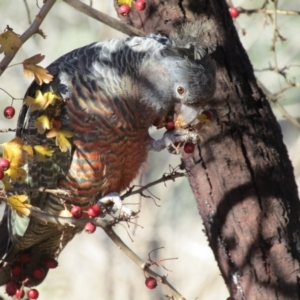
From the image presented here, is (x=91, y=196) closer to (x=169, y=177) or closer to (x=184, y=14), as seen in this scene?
(x=169, y=177)

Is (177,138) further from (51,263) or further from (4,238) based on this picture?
(4,238)

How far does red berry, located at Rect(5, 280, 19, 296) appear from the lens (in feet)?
11.9

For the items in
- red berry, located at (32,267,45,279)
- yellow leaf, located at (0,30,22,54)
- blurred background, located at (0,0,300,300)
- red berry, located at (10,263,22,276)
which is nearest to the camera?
yellow leaf, located at (0,30,22,54)

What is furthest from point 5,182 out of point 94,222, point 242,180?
point 242,180

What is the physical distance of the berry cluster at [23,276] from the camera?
3650 mm

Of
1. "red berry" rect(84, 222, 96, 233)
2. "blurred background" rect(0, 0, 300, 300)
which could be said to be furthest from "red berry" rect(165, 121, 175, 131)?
"blurred background" rect(0, 0, 300, 300)

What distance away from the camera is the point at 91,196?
3.68m

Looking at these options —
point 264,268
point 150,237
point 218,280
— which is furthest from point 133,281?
point 264,268

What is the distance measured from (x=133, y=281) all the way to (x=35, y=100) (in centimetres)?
565

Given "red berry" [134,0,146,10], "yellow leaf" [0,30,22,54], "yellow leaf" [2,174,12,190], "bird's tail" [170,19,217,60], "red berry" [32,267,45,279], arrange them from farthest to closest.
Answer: "red berry" [32,267,45,279] < "red berry" [134,0,146,10] < "bird's tail" [170,19,217,60] < "yellow leaf" [2,174,12,190] < "yellow leaf" [0,30,22,54]

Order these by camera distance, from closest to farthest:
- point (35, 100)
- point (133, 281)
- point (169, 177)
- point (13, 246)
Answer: point (35, 100) → point (169, 177) → point (13, 246) → point (133, 281)

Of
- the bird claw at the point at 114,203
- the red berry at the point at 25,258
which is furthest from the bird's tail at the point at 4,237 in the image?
the bird claw at the point at 114,203

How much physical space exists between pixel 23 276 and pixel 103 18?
5.71 feet

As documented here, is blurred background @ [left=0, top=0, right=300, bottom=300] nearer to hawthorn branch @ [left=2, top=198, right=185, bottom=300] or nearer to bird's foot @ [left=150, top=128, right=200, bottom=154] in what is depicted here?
bird's foot @ [left=150, top=128, right=200, bottom=154]
